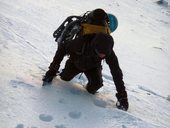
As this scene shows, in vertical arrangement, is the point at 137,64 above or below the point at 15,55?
below

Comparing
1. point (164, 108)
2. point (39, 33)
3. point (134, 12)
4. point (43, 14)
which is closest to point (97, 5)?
point (134, 12)

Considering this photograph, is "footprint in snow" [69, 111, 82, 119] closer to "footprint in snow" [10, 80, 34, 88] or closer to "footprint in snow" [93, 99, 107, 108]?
"footprint in snow" [93, 99, 107, 108]

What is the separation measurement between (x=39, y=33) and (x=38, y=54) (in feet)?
5.11

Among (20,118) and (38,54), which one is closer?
(20,118)

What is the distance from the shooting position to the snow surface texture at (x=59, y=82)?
3816 mm

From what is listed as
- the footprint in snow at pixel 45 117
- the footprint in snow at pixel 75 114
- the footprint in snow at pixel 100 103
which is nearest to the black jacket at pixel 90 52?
the footprint in snow at pixel 100 103

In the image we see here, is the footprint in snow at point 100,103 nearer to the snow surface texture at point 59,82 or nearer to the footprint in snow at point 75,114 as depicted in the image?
the snow surface texture at point 59,82

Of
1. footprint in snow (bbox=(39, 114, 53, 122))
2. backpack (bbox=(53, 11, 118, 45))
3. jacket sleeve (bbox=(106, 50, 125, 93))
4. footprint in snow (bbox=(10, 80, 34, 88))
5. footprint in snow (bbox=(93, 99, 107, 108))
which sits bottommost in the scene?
footprint in snow (bbox=(93, 99, 107, 108))

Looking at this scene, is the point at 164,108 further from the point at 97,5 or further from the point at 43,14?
the point at 97,5

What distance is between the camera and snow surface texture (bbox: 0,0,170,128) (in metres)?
3.82

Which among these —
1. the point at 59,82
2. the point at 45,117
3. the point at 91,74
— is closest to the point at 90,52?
the point at 91,74

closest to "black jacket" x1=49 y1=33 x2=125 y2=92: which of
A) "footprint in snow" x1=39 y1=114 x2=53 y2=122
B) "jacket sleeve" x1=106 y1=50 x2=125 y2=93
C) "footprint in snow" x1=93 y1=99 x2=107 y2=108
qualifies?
"jacket sleeve" x1=106 y1=50 x2=125 y2=93

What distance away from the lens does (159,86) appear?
22.2ft

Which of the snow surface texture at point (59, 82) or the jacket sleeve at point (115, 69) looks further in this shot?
the jacket sleeve at point (115, 69)
